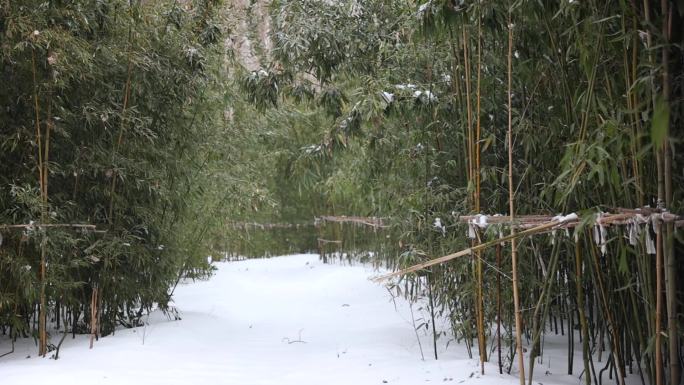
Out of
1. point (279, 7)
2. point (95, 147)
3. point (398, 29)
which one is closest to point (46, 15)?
point (95, 147)

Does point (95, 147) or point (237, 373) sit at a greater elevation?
point (95, 147)

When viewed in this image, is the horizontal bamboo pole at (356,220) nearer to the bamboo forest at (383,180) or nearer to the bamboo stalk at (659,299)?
the bamboo forest at (383,180)

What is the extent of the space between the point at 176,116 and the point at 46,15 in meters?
1.13

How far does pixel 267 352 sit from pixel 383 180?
5.03ft

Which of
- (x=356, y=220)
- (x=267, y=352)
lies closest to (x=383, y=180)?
(x=267, y=352)

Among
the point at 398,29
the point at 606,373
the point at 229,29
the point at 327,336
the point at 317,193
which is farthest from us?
the point at 317,193

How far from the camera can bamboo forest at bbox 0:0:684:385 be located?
2143 mm

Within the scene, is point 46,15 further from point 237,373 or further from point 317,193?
point 317,193

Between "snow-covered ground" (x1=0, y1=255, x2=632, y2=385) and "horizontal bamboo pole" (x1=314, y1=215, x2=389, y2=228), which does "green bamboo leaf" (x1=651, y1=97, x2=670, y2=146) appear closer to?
"snow-covered ground" (x1=0, y1=255, x2=632, y2=385)

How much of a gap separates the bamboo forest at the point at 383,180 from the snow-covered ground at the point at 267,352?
0.08 ft

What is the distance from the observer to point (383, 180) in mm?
4523

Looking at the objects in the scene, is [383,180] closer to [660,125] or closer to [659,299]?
[659,299]

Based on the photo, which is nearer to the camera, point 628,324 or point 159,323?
point 628,324

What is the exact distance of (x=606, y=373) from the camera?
2.97 m
